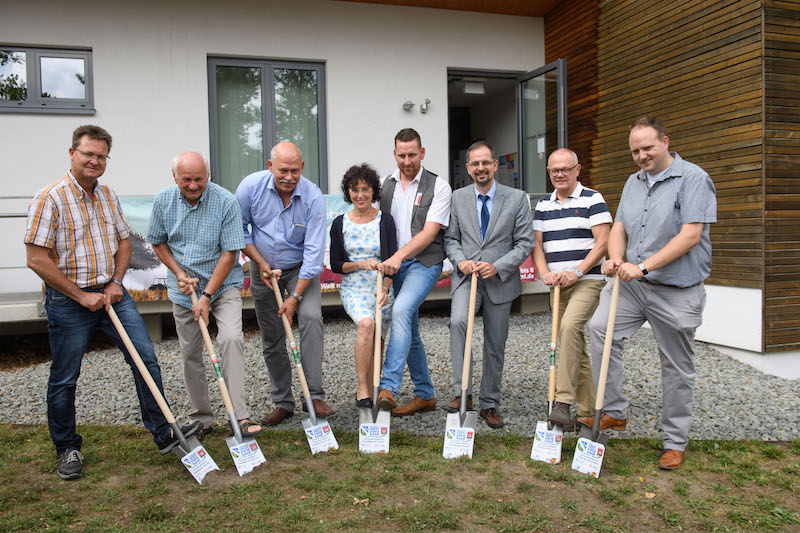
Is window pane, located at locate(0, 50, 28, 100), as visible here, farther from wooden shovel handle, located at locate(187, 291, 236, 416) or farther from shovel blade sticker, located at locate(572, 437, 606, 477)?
shovel blade sticker, located at locate(572, 437, 606, 477)

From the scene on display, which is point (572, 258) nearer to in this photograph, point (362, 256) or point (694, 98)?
point (362, 256)

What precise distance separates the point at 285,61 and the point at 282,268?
18.4 feet

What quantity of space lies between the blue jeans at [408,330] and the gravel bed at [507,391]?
34cm

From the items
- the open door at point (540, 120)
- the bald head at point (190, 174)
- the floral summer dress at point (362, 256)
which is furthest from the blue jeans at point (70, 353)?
the open door at point (540, 120)

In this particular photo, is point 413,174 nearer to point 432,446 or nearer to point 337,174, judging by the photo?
point 432,446

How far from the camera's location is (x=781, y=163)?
20.2 ft

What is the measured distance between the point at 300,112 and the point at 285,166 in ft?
17.4

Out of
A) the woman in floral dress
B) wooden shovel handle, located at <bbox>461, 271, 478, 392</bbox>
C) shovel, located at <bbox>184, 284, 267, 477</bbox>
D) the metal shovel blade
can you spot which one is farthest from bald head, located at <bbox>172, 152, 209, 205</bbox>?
wooden shovel handle, located at <bbox>461, 271, 478, 392</bbox>

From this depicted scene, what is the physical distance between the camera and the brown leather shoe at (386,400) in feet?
12.8

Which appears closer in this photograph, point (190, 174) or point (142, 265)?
point (190, 174)

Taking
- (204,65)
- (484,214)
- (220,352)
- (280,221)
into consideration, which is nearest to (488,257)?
(484,214)

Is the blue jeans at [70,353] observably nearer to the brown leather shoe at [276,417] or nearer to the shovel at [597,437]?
the brown leather shoe at [276,417]

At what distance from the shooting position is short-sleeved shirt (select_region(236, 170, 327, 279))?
4238 millimetres

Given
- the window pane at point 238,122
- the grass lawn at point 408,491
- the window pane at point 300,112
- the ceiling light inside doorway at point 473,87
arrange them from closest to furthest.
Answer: the grass lawn at point 408,491 → the window pane at point 238,122 → the window pane at point 300,112 → the ceiling light inside doorway at point 473,87
